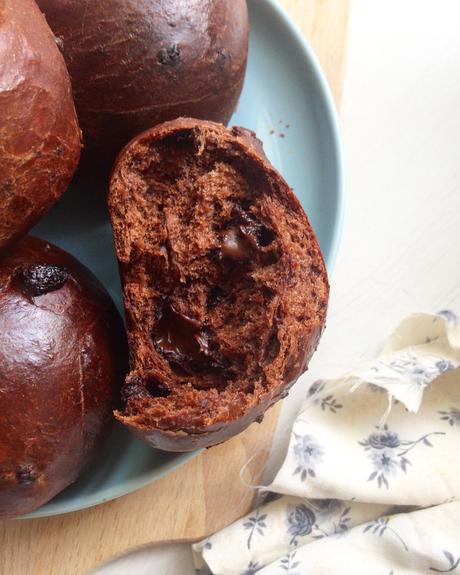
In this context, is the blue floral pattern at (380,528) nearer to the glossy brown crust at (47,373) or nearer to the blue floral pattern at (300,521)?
the blue floral pattern at (300,521)

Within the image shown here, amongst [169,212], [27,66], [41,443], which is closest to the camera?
[27,66]

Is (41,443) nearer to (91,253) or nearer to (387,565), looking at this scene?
(91,253)

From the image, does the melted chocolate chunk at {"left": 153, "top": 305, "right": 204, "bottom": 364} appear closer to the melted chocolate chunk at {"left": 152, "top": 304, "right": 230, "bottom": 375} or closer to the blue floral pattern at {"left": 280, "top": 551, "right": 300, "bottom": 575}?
the melted chocolate chunk at {"left": 152, "top": 304, "right": 230, "bottom": 375}

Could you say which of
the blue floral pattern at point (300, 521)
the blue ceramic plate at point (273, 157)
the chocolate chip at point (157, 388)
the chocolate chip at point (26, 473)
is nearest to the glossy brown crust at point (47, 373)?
the chocolate chip at point (26, 473)

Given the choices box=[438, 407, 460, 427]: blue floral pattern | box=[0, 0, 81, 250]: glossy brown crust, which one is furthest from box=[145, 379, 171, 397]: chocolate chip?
box=[438, 407, 460, 427]: blue floral pattern

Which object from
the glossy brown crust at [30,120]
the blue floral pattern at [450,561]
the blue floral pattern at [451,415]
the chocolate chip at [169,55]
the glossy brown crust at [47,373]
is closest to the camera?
the glossy brown crust at [30,120]

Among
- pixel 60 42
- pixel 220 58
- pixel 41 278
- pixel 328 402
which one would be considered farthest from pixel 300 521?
pixel 60 42

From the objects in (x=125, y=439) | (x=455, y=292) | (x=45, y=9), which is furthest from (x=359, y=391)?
(x=45, y=9)
